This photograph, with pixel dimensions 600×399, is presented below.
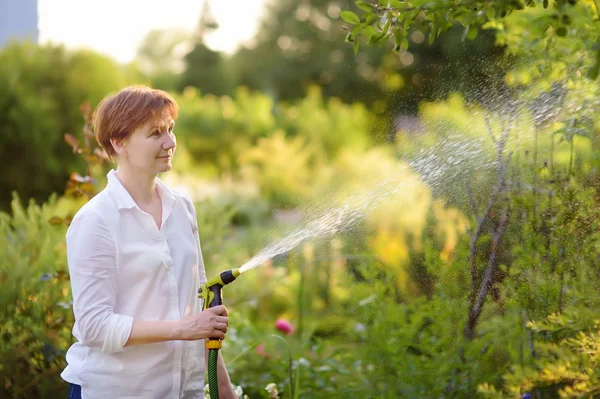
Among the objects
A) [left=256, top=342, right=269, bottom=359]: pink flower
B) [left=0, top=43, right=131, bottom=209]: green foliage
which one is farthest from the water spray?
[left=0, top=43, right=131, bottom=209]: green foliage

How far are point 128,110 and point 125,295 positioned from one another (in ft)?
1.65

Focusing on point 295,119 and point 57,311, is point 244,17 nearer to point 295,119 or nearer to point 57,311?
point 295,119

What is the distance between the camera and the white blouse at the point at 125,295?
187cm

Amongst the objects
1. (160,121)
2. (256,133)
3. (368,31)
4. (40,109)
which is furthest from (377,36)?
(256,133)

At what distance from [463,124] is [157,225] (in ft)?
5.30

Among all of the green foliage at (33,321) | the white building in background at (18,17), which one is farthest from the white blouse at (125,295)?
the white building in background at (18,17)

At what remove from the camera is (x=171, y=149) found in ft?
6.64

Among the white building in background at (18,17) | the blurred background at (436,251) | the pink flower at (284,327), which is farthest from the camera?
the white building in background at (18,17)

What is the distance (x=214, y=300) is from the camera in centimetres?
197

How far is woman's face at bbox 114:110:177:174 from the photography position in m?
2.00

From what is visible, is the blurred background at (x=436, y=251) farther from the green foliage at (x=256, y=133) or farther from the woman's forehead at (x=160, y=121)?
the green foliage at (x=256, y=133)

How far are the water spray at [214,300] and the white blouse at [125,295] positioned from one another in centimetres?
8

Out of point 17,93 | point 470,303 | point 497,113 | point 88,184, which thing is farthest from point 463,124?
point 17,93

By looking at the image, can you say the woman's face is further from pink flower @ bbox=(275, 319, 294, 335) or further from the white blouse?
pink flower @ bbox=(275, 319, 294, 335)
